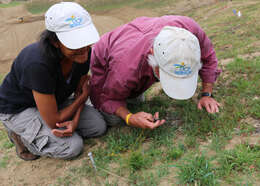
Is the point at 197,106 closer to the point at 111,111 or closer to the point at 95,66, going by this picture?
the point at 111,111

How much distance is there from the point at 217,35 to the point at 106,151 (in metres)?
3.85

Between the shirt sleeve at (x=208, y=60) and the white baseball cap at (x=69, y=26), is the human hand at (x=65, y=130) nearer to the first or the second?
the white baseball cap at (x=69, y=26)

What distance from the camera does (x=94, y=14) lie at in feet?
43.0

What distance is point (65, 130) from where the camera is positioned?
2.29m

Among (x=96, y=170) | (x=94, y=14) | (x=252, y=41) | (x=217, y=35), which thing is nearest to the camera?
(x=96, y=170)

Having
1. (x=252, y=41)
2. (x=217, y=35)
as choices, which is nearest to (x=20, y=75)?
(x=252, y=41)

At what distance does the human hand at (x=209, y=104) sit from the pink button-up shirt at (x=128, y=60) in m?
0.18

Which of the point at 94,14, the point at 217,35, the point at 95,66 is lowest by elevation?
the point at 94,14

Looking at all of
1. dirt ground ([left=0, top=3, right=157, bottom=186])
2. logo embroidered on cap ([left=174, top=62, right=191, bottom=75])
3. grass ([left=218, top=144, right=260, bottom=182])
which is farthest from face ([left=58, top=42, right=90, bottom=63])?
grass ([left=218, top=144, right=260, bottom=182])

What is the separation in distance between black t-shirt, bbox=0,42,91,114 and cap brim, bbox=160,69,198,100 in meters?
0.88

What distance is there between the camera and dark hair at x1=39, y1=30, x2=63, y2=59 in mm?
1863

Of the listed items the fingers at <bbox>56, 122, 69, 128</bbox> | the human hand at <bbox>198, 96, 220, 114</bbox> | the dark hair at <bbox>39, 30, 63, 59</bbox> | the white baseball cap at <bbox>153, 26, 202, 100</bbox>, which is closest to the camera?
the white baseball cap at <bbox>153, 26, 202, 100</bbox>

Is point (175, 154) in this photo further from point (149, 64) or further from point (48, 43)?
point (48, 43)

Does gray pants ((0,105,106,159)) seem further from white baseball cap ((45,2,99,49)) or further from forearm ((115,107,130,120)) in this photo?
white baseball cap ((45,2,99,49))
